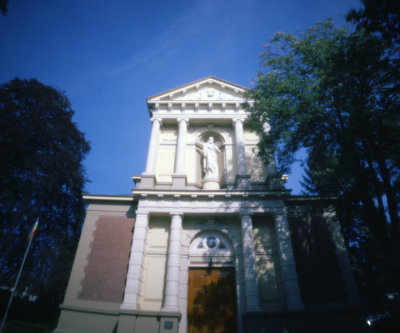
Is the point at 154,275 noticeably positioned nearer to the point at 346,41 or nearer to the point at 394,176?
the point at 394,176

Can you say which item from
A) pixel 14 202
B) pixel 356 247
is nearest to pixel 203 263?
pixel 14 202

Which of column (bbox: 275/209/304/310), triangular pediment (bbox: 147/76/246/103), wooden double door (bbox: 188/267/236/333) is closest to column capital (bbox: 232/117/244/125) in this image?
triangular pediment (bbox: 147/76/246/103)

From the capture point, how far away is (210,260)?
40.1ft

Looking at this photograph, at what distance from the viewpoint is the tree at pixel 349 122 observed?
8672 mm

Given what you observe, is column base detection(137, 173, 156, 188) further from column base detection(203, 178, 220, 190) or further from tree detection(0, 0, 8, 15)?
tree detection(0, 0, 8, 15)

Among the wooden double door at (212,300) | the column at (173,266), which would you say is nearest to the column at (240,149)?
the column at (173,266)

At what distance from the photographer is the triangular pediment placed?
17.0 metres

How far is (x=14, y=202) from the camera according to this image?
1596 centimetres

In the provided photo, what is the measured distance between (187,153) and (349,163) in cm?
936

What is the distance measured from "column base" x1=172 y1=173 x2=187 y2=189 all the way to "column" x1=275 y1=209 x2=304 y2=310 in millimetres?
5047

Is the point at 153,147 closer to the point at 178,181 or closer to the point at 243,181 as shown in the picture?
the point at 178,181

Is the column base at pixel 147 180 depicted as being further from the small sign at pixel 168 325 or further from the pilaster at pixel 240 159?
the small sign at pixel 168 325

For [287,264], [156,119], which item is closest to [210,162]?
[156,119]

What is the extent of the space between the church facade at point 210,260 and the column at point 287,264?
4 centimetres
